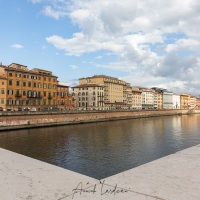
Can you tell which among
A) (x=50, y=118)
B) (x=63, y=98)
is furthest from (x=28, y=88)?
(x=50, y=118)

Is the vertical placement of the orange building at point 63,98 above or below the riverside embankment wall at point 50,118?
above

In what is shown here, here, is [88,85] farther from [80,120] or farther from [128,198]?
[128,198]

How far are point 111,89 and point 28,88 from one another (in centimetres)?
6059

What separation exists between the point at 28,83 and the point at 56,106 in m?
14.6

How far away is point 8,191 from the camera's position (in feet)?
30.7

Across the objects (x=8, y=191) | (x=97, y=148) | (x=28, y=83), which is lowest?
(x=97, y=148)

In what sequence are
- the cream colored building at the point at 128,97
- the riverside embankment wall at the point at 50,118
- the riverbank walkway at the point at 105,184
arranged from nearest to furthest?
the riverbank walkway at the point at 105,184 < the riverside embankment wall at the point at 50,118 < the cream colored building at the point at 128,97

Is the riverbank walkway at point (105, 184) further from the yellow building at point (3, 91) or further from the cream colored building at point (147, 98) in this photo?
the cream colored building at point (147, 98)

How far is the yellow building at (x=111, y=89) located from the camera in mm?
124938

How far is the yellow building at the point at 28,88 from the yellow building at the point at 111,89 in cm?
4281

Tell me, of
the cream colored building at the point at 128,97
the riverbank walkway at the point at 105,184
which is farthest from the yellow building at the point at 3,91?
the cream colored building at the point at 128,97

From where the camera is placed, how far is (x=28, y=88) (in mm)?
74812

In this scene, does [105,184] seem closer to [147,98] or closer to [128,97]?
[128,97]

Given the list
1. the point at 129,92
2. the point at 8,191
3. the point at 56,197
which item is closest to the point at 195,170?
the point at 56,197
